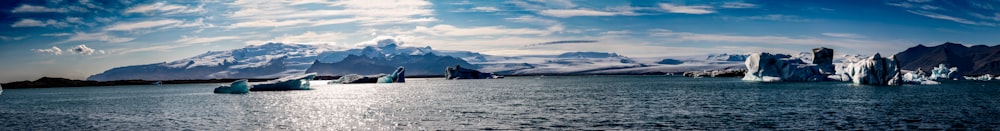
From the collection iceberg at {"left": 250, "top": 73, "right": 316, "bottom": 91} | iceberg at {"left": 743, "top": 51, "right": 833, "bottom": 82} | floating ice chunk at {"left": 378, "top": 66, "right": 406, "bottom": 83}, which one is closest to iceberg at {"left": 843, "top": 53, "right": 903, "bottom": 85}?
iceberg at {"left": 743, "top": 51, "right": 833, "bottom": 82}

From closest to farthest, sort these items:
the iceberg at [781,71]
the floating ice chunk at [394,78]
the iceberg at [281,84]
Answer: the iceberg at [281,84] < the iceberg at [781,71] < the floating ice chunk at [394,78]

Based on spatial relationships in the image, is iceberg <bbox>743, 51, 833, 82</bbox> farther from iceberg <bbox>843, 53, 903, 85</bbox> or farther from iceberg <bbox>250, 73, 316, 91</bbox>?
iceberg <bbox>250, 73, 316, 91</bbox>

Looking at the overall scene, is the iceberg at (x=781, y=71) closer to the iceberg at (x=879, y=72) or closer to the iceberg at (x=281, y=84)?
the iceberg at (x=879, y=72)

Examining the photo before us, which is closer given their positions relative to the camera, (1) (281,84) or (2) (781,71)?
(1) (281,84)

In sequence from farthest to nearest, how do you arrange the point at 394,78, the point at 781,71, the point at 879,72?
1. the point at 394,78
2. the point at 781,71
3. the point at 879,72

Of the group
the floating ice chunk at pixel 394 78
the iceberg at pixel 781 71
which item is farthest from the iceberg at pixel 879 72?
the floating ice chunk at pixel 394 78

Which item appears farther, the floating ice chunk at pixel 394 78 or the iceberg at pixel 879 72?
the floating ice chunk at pixel 394 78

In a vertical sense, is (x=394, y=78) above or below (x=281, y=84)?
above

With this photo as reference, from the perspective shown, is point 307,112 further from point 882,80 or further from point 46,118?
point 882,80

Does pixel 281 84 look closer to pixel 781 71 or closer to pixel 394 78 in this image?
pixel 781 71

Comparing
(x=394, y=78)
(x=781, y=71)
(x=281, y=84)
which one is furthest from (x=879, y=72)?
(x=394, y=78)

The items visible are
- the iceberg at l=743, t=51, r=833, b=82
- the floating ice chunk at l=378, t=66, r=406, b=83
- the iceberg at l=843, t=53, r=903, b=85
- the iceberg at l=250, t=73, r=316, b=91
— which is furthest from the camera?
the floating ice chunk at l=378, t=66, r=406, b=83

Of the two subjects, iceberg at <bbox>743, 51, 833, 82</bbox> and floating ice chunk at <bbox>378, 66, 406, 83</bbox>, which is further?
floating ice chunk at <bbox>378, 66, 406, 83</bbox>

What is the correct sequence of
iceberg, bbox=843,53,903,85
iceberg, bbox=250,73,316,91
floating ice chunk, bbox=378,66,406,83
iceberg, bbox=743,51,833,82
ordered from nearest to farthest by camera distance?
iceberg, bbox=250,73,316,91
iceberg, bbox=843,53,903,85
iceberg, bbox=743,51,833,82
floating ice chunk, bbox=378,66,406,83
